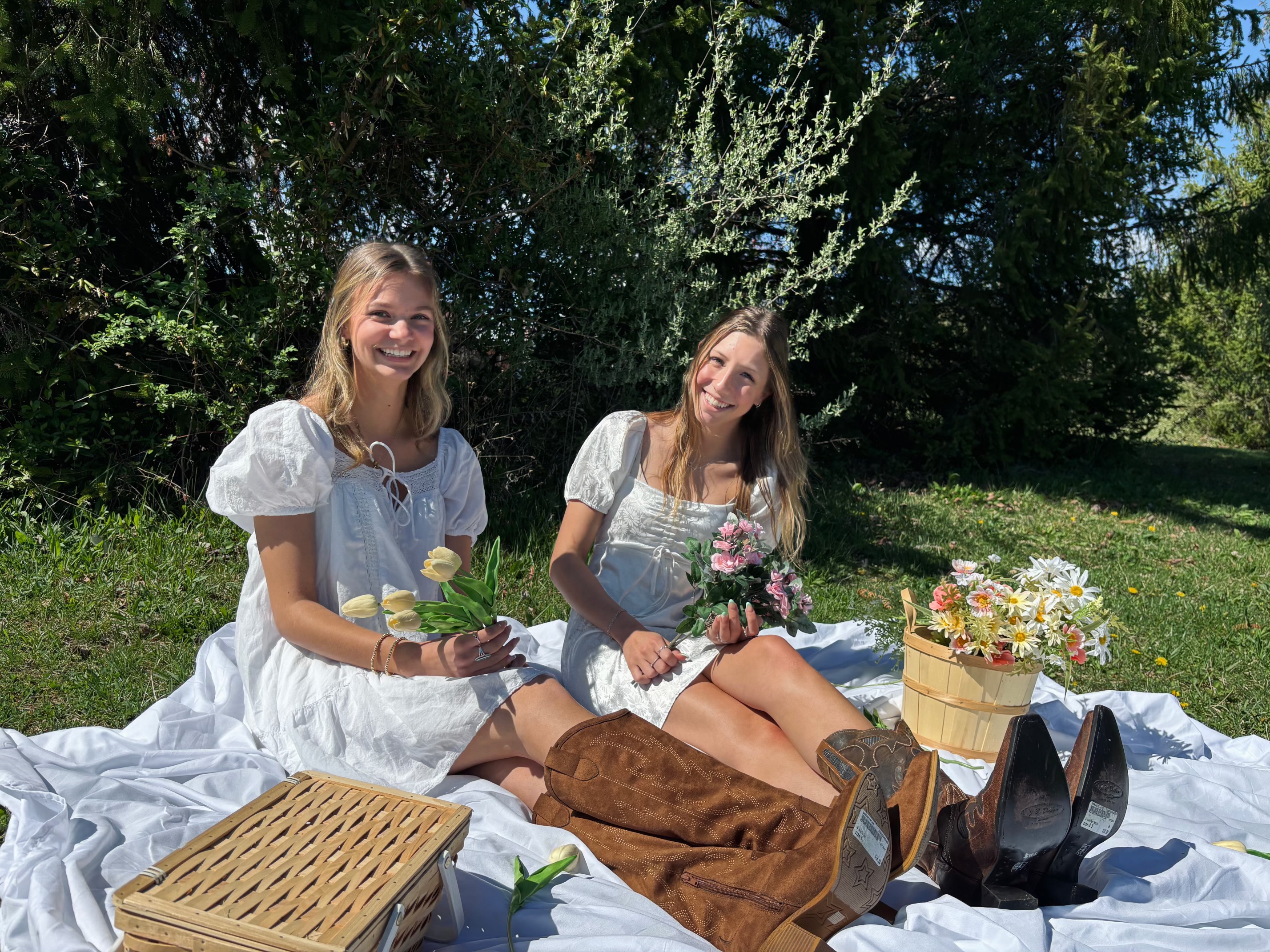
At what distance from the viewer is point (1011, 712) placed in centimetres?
281

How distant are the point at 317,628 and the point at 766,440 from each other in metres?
1.51

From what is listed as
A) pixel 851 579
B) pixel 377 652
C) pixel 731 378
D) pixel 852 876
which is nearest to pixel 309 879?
pixel 377 652

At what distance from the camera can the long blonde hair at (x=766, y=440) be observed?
9.87ft

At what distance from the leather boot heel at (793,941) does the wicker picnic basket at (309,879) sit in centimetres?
62

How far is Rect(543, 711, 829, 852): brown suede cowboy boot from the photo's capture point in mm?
2088

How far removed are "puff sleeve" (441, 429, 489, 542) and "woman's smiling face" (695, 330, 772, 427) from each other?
717 millimetres

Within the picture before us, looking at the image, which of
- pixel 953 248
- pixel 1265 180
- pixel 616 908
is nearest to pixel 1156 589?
pixel 953 248

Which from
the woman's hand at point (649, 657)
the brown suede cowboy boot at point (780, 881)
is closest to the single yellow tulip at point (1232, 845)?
the brown suede cowboy boot at point (780, 881)

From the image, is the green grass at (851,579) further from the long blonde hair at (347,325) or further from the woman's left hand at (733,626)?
the woman's left hand at (733,626)

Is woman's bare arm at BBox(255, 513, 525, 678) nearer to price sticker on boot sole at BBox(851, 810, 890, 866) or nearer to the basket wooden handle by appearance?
price sticker on boot sole at BBox(851, 810, 890, 866)

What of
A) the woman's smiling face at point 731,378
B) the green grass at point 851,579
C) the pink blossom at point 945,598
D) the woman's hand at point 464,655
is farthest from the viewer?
the green grass at point 851,579

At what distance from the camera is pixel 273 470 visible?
7.96 ft

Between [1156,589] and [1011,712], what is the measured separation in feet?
10.2

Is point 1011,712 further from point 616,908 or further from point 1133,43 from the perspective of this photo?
Answer: point 1133,43
